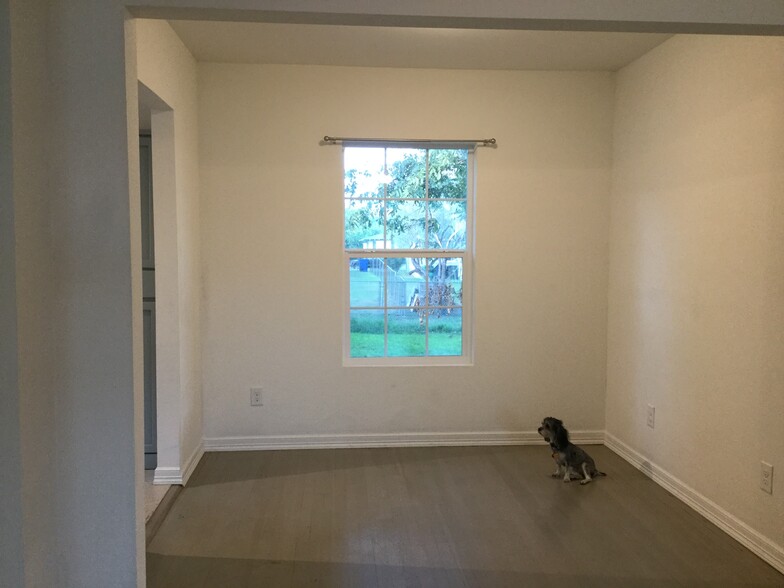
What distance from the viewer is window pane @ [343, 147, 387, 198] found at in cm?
427

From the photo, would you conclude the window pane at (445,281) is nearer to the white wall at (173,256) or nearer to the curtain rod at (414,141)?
the curtain rod at (414,141)

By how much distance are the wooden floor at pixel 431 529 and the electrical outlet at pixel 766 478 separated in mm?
322

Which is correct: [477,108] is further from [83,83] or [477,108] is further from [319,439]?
[83,83]

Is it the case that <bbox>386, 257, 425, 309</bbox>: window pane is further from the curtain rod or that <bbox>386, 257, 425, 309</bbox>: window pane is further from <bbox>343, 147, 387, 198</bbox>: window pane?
the curtain rod

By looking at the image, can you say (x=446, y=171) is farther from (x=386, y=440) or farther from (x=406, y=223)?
(x=386, y=440)

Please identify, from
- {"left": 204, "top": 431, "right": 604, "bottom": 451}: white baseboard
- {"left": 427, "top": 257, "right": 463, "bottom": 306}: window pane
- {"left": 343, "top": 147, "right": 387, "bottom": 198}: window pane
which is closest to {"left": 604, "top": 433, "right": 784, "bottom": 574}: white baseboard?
{"left": 204, "top": 431, "right": 604, "bottom": 451}: white baseboard

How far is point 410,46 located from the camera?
371 cm

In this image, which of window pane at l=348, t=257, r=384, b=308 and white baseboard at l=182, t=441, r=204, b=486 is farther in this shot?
window pane at l=348, t=257, r=384, b=308

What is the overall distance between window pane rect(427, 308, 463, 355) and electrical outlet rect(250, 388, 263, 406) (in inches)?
47.6

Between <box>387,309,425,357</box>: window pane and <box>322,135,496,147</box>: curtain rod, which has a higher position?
<box>322,135,496,147</box>: curtain rod

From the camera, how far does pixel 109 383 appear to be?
81.0 inches

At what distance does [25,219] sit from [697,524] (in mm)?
3249

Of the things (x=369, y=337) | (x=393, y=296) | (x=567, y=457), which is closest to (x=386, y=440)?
(x=369, y=337)

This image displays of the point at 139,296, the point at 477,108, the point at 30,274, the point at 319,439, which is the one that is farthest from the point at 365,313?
the point at 30,274
